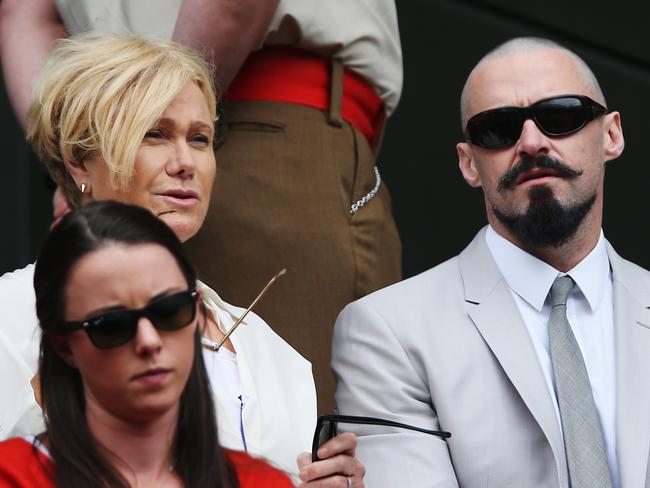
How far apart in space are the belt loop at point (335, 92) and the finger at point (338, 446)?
1.10 m

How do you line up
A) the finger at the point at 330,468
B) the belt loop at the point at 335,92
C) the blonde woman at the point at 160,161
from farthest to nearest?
the belt loop at the point at 335,92 → the blonde woman at the point at 160,161 → the finger at the point at 330,468

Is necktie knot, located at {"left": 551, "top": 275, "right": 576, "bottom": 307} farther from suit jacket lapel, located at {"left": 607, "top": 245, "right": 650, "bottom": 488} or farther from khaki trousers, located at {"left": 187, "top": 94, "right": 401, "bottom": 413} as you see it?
khaki trousers, located at {"left": 187, "top": 94, "right": 401, "bottom": 413}

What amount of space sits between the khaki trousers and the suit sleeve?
0.19 m

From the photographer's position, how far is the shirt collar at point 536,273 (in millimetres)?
3369

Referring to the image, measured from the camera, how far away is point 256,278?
11.5 ft

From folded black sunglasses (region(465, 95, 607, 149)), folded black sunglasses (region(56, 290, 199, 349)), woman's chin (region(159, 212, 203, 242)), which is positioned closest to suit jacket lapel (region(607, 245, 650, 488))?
folded black sunglasses (region(465, 95, 607, 149))

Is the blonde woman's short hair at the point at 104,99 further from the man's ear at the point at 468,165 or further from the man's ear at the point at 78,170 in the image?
the man's ear at the point at 468,165

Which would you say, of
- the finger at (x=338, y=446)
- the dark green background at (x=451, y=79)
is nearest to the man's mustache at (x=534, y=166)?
the finger at (x=338, y=446)

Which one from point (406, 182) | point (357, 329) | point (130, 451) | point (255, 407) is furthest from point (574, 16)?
point (130, 451)

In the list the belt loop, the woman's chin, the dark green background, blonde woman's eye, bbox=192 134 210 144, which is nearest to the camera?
the woman's chin

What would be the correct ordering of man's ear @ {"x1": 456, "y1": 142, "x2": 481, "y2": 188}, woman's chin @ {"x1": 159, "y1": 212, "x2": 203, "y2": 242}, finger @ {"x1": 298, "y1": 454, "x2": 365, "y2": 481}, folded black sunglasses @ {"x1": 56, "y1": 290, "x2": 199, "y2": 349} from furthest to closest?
man's ear @ {"x1": 456, "y1": 142, "x2": 481, "y2": 188} < woman's chin @ {"x1": 159, "y1": 212, "x2": 203, "y2": 242} < finger @ {"x1": 298, "y1": 454, "x2": 365, "y2": 481} < folded black sunglasses @ {"x1": 56, "y1": 290, "x2": 199, "y2": 349}

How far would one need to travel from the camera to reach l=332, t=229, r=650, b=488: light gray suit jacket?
10.3ft

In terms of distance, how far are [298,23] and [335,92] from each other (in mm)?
205

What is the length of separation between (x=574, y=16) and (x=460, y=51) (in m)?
0.46
